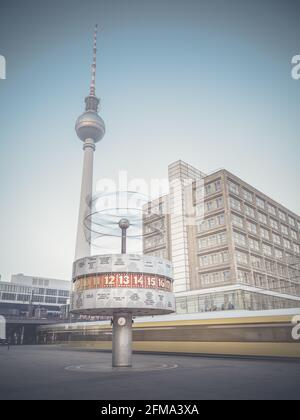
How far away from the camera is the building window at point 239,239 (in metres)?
57.2

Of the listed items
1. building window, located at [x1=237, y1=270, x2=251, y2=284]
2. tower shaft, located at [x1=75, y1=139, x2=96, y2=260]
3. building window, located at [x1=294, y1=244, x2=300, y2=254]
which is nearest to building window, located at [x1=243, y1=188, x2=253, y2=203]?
building window, located at [x1=237, y1=270, x2=251, y2=284]

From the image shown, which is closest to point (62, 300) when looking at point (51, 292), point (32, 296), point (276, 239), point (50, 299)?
point (50, 299)

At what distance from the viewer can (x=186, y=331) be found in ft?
135

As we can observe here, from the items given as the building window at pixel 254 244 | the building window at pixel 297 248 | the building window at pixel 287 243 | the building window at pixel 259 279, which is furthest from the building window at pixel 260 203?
the building window at pixel 297 248

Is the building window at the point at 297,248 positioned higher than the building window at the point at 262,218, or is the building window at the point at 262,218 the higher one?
the building window at the point at 262,218

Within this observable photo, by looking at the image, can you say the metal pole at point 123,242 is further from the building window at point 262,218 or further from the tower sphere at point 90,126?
the tower sphere at point 90,126

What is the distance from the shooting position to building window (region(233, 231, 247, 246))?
188 ft

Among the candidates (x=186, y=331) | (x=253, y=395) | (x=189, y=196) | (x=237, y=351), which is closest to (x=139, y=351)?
(x=186, y=331)

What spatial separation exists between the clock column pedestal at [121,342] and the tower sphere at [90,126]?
129645mm

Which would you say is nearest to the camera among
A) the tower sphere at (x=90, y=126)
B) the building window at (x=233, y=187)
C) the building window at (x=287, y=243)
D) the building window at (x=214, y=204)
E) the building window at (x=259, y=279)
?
the building window at (x=259, y=279)

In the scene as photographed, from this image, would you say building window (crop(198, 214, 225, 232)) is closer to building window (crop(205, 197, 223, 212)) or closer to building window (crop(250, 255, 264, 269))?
building window (crop(205, 197, 223, 212))

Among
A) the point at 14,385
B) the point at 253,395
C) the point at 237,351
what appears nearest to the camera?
the point at 253,395

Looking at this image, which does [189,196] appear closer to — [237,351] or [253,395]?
[237,351]
